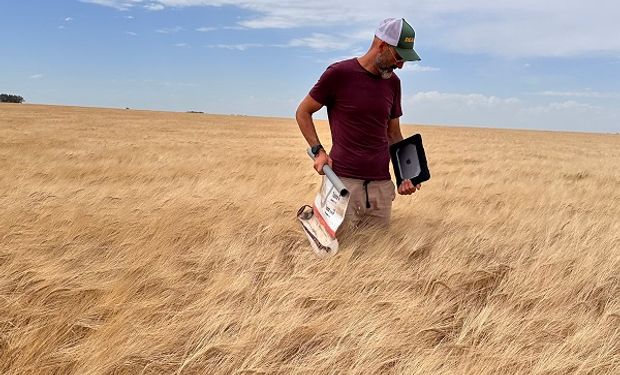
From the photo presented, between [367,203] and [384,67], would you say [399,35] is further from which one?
[367,203]

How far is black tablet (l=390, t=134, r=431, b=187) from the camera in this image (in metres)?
3.39

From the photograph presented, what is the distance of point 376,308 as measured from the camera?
2314 mm

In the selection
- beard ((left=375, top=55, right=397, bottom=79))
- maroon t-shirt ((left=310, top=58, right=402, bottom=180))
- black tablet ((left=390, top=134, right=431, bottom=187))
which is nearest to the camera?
beard ((left=375, top=55, right=397, bottom=79))

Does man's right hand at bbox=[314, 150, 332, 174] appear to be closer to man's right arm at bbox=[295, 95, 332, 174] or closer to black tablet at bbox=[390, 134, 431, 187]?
man's right arm at bbox=[295, 95, 332, 174]

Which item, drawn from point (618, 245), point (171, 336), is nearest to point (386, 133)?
point (618, 245)

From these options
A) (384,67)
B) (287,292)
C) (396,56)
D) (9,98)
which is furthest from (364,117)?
(9,98)

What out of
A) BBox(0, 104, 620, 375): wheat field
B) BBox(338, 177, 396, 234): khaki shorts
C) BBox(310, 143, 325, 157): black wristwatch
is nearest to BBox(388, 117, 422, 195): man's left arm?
BBox(338, 177, 396, 234): khaki shorts

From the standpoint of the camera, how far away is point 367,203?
349cm

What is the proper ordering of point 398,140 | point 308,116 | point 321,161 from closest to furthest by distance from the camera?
point 321,161 < point 308,116 < point 398,140

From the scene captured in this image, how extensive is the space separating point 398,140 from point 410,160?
0.28 meters

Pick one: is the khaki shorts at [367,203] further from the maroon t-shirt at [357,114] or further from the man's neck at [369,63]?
the man's neck at [369,63]

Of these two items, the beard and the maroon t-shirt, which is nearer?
the beard

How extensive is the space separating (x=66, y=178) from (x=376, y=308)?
5.10 metres

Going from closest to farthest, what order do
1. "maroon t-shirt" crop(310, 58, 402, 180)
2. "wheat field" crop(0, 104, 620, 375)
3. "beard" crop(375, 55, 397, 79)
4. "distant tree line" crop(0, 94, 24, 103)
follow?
"wheat field" crop(0, 104, 620, 375), "beard" crop(375, 55, 397, 79), "maroon t-shirt" crop(310, 58, 402, 180), "distant tree line" crop(0, 94, 24, 103)
